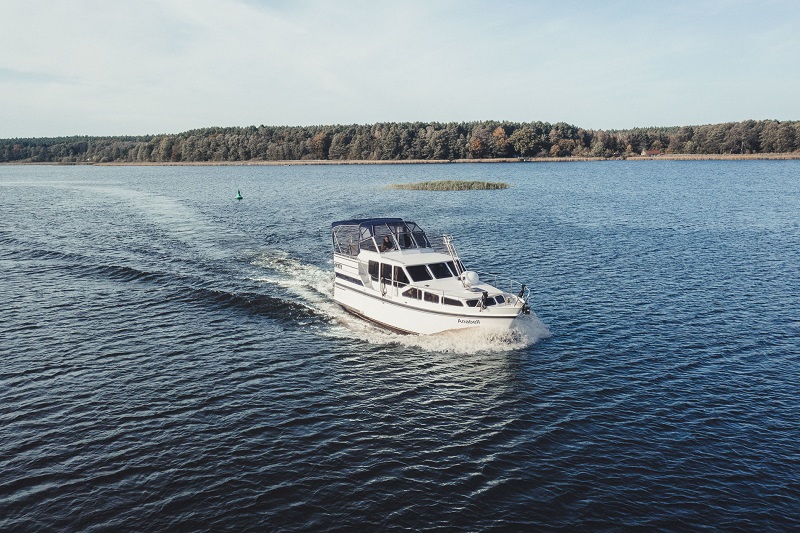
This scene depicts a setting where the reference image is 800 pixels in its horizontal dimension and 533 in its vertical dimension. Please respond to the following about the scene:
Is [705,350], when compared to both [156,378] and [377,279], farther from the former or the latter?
[156,378]

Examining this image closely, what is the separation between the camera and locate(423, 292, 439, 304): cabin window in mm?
33469

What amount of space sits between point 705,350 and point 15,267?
60.2 meters

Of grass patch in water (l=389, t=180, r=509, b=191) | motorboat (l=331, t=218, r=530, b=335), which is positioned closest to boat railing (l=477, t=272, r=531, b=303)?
motorboat (l=331, t=218, r=530, b=335)

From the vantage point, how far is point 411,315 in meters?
34.5

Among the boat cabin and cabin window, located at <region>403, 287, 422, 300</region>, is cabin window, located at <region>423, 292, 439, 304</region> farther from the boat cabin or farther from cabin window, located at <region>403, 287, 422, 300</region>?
the boat cabin

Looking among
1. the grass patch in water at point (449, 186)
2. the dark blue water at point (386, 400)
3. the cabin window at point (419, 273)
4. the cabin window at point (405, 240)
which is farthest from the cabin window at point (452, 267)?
the grass patch in water at point (449, 186)

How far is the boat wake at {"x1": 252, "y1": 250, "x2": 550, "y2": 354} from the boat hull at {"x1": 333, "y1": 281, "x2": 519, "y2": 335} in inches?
15.9

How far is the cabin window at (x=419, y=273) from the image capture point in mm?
35656

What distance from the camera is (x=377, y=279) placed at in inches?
1497

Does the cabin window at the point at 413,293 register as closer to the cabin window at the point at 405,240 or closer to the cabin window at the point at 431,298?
the cabin window at the point at 431,298

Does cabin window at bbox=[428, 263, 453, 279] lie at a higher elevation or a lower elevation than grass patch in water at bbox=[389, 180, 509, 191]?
lower

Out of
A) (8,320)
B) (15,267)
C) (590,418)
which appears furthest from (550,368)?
(15,267)

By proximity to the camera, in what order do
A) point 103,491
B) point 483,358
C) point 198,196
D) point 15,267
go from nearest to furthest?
point 103,491, point 483,358, point 15,267, point 198,196

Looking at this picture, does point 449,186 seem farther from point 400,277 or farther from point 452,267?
point 400,277
